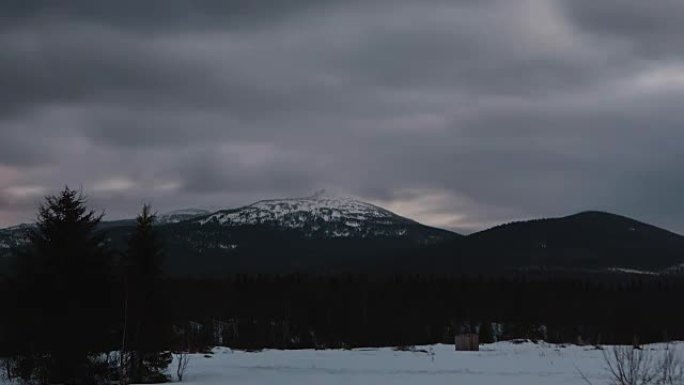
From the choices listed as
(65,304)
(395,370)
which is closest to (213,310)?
(395,370)

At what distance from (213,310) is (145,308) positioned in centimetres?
6539

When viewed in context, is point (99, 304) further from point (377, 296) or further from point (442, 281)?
point (442, 281)

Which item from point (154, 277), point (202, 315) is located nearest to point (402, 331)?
point (202, 315)

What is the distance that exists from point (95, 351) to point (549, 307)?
8685cm

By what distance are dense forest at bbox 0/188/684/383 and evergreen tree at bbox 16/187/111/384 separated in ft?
0.11

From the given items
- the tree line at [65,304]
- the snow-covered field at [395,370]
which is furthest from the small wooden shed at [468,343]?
the tree line at [65,304]

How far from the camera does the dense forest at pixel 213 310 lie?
28.8 meters

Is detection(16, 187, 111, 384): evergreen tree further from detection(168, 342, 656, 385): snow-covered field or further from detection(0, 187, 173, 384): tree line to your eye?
detection(168, 342, 656, 385): snow-covered field

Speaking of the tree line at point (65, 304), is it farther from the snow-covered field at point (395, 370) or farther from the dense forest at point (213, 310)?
the snow-covered field at point (395, 370)

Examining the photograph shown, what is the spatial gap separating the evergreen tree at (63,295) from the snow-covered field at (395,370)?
12.3ft

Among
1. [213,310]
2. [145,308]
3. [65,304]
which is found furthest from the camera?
[213,310]

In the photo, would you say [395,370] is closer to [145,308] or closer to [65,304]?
[145,308]

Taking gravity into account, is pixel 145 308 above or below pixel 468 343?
above

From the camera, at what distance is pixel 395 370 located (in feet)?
122
